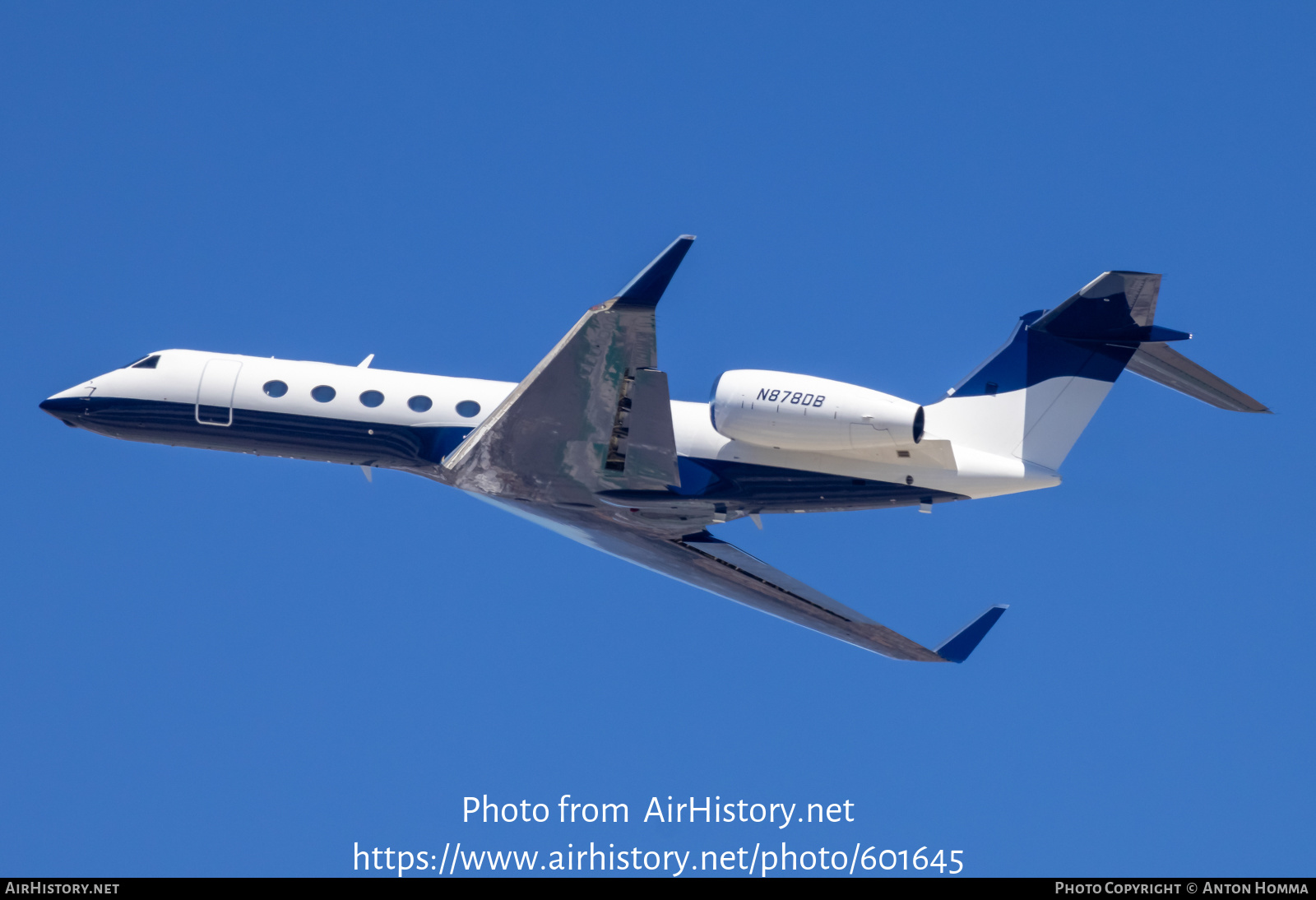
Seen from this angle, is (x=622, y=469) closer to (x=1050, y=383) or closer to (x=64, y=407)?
(x=1050, y=383)

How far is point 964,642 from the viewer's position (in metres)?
23.1

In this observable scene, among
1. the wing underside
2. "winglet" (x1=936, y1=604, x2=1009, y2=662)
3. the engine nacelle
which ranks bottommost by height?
"winglet" (x1=936, y1=604, x2=1009, y2=662)

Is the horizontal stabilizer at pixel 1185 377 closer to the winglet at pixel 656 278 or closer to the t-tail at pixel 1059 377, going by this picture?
the t-tail at pixel 1059 377

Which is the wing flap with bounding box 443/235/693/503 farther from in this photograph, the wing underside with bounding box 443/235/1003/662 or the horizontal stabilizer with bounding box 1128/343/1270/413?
the horizontal stabilizer with bounding box 1128/343/1270/413

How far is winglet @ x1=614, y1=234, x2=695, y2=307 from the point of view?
16484 millimetres

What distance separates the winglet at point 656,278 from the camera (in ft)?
54.1

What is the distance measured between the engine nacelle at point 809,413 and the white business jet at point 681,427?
0.03 m

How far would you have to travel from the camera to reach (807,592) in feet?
80.4

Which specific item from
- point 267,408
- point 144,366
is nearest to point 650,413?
point 267,408

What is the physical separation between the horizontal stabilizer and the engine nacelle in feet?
15.9

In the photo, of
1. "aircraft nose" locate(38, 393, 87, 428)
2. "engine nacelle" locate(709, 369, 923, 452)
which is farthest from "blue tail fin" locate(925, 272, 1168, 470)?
"aircraft nose" locate(38, 393, 87, 428)

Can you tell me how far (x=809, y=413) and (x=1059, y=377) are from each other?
519 centimetres

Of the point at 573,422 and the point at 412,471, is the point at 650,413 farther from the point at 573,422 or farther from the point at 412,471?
the point at 412,471

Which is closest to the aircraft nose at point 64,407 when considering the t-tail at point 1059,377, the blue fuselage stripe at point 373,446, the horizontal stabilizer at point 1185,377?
the blue fuselage stripe at point 373,446
